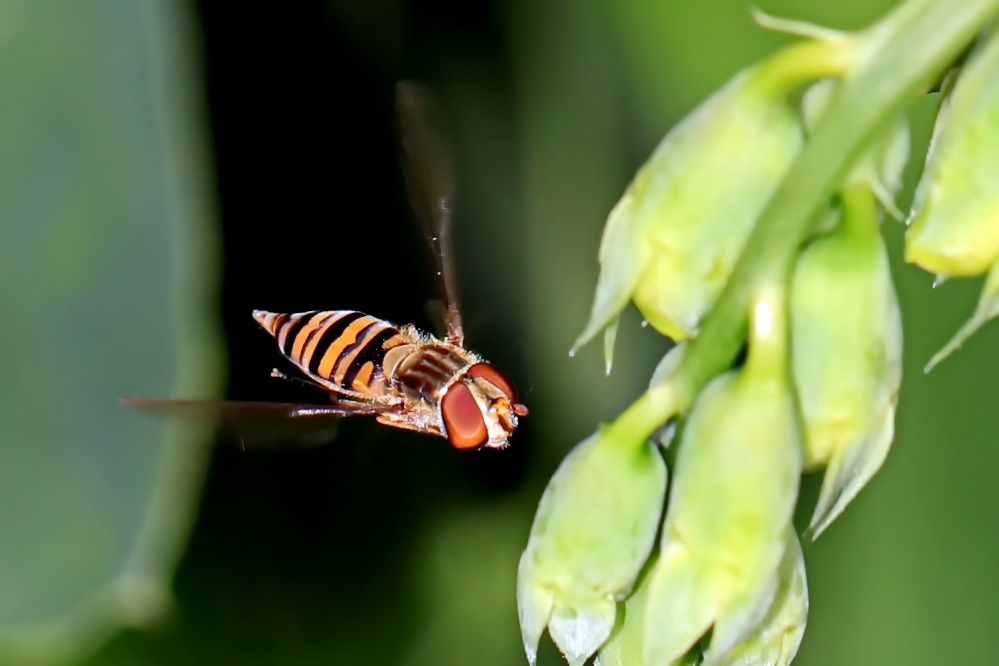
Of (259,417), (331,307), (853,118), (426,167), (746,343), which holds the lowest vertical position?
(331,307)

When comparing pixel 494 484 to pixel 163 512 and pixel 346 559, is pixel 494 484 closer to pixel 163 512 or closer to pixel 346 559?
pixel 346 559

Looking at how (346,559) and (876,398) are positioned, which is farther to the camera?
(346,559)

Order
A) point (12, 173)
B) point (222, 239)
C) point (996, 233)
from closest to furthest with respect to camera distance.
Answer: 1. point (996, 233)
2. point (12, 173)
3. point (222, 239)

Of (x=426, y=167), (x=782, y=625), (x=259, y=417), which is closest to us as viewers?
(x=782, y=625)

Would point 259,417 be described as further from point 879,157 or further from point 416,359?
point 879,157

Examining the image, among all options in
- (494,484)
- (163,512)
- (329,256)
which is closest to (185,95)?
(163,512)

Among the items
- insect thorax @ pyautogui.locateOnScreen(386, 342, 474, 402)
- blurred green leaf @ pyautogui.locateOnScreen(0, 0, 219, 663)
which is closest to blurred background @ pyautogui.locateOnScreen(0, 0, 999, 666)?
blurred green leaf @ pyautogui.locateOnScreen(0, 0, 219, 663)

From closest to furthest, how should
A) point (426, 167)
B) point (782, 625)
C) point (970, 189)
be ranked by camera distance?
point (970, 189)
point (782, 625)
point (426, 167)

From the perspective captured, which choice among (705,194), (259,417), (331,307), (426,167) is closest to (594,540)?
(705,194)
